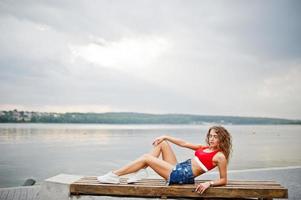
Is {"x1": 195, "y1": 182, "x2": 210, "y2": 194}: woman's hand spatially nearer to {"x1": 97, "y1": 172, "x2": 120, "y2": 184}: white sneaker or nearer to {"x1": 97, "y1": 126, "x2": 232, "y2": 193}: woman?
{"x1": 97, "y1": 126, "x2": 232, "y2": 193}: woman

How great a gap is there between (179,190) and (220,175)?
1.44 ft

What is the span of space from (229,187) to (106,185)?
120 cm

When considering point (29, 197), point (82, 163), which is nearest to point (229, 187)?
point (29, 197)

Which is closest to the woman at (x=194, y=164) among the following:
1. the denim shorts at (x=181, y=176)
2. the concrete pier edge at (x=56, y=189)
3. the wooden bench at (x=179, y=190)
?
the denim shorts at (x=181, y=176)

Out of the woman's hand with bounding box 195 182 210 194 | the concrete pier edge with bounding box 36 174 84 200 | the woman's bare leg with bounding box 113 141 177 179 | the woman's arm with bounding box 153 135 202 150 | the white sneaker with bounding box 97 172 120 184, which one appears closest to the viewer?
the woman's hand with bounding box 195 182 210 194

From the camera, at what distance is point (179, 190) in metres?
3.34

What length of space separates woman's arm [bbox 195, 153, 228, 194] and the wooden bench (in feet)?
0.17

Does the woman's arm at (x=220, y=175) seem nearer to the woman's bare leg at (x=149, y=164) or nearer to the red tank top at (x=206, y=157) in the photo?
the red tank top at (x=206, y=157)

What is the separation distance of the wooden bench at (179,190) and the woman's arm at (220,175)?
0.17ft

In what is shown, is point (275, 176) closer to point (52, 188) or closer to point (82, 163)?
point (52, 188)

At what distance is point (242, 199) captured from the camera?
11.2 ft

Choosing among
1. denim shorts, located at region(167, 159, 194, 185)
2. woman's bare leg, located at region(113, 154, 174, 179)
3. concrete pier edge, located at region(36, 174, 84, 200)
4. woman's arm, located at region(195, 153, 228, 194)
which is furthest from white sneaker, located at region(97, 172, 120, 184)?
woman's arm, located at region(195, 153, 228, 194)

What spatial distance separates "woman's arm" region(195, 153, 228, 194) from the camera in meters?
3.28

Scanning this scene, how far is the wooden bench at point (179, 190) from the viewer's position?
129 inches
